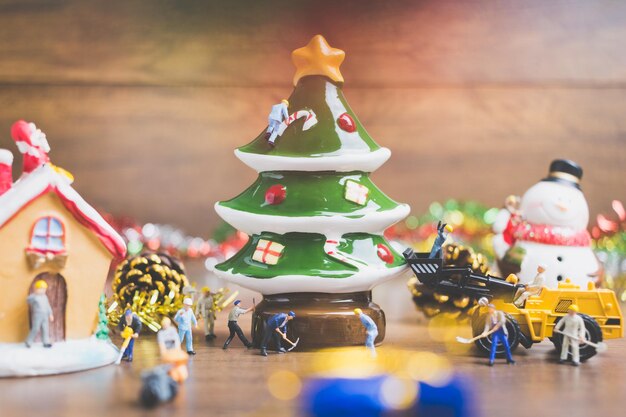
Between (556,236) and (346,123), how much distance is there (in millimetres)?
1614

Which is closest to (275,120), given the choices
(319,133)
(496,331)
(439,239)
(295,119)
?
(295,119)

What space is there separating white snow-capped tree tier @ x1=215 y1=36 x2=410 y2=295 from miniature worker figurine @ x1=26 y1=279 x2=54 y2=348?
3.03 ft

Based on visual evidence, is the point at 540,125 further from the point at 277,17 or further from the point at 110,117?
the point at 110,117

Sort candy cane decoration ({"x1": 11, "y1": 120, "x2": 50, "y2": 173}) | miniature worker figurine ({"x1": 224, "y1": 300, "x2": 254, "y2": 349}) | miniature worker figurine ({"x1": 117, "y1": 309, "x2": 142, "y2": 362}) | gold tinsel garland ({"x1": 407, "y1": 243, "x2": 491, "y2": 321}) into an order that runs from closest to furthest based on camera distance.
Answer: candy cane decoration ({"x1": 11, "y1": 120, "x2": 50, "y2": 173}) < miniature worker figurine ({"x1": 117, "y1": 309, "x2": 142, "y2": 362}) < miniature worker figurine ({"x1": 224, "y1": 300, "x2": 254, "y2": 349}) < gold tinsel garland ({"x1": 407, "y1": 243, "x2": 491, "y2": 321})

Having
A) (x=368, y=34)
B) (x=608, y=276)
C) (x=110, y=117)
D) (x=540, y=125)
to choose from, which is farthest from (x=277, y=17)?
(x=608, y=276)

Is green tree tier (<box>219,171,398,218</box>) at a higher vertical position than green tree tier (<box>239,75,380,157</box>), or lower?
lower

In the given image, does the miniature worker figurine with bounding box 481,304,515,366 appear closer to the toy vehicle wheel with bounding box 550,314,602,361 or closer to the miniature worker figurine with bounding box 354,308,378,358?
the toy vehicle wheel with bounding box 550,314,602,361

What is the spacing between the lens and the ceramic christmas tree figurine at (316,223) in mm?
3629

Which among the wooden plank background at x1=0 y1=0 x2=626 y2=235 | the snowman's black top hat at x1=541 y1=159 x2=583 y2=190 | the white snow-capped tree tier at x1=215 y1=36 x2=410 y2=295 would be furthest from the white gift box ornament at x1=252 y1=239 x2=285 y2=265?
the wooden plank background at x1=0 y1=0 x2=626 y2=235

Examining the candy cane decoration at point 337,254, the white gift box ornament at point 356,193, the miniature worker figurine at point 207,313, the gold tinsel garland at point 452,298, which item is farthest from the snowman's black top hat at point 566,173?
the miniature worker figurine at point 207,313

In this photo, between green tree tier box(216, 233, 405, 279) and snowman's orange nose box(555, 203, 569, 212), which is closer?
green tree tier box(216, 233, 405, 279)

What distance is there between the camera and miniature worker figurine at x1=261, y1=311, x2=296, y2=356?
3.55 m

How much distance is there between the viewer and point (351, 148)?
12.5ft

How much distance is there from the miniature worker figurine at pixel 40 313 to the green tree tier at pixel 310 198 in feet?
3.36
